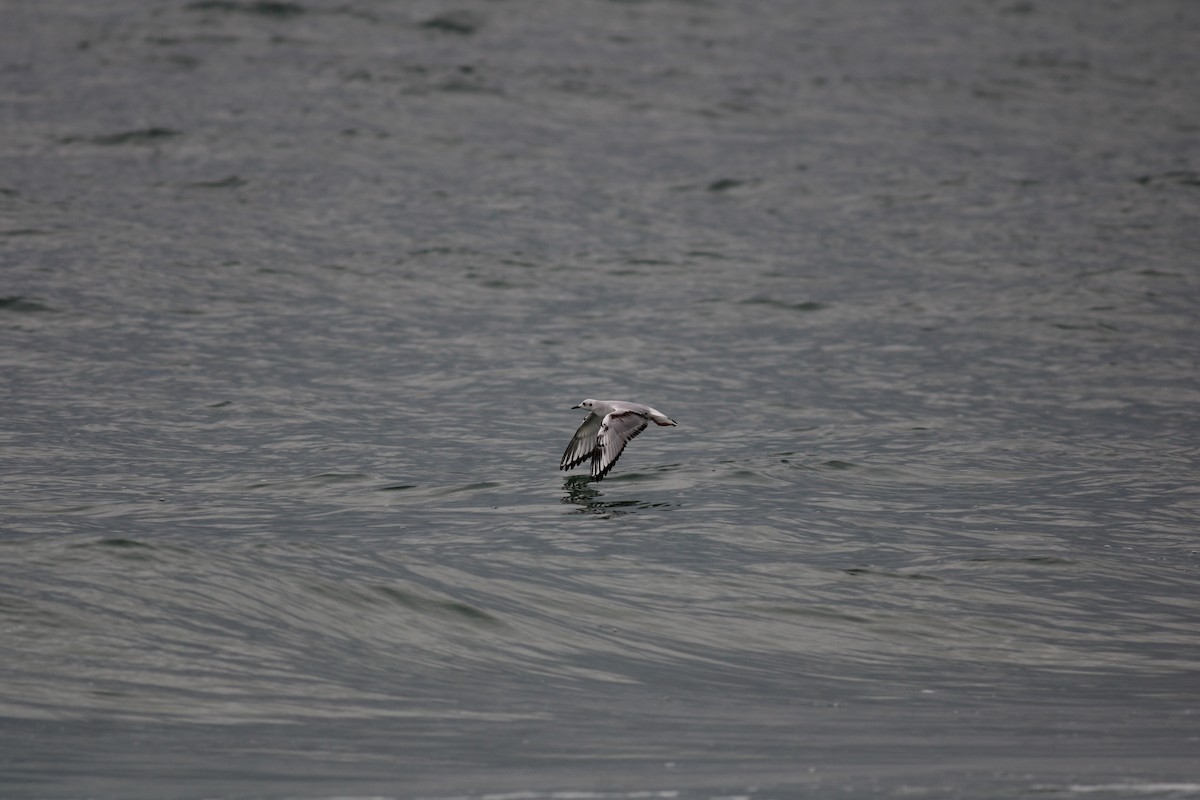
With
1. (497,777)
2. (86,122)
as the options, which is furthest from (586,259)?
(497,777)

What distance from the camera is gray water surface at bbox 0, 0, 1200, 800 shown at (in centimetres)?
759

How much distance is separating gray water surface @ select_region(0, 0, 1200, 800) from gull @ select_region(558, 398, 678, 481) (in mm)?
413

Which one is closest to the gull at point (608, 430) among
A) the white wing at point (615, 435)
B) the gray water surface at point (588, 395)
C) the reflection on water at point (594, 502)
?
the white wing at point (615, 435)

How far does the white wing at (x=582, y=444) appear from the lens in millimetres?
12555

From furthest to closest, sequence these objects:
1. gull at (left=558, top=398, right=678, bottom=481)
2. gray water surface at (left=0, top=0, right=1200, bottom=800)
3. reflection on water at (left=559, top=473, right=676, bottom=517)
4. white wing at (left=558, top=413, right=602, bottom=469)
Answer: white wing at (left=558, top=413, right=602, bottom=469) → gull at (left=558, top=398, right=678, bottom=481) → reflection on water at (left=559, top=473, right=676, bottom=517) → gray water surface at (left=0, top=0, right=1200, bottom=800)

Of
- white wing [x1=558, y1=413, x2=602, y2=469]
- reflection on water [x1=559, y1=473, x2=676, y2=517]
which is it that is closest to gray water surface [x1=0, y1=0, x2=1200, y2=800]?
reflection on water [x1=559, y1=473, x2=676, y2=517]

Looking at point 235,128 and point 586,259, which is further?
point 235,128

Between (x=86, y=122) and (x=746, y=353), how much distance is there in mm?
13310

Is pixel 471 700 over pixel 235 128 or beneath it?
beneath

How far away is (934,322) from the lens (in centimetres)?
1831

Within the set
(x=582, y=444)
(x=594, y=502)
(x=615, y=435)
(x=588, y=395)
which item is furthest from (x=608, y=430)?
(x=588, y=395)

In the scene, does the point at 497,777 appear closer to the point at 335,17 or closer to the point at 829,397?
the point at 829,397

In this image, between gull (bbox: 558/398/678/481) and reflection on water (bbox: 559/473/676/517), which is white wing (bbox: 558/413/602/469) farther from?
reflection on water (bbox: 559/473/676/517)

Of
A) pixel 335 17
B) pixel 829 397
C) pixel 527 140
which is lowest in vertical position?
pixel 829 397
